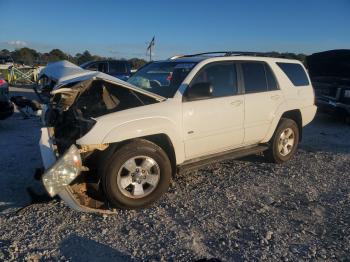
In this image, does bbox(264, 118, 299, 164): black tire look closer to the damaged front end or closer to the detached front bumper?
the damaged front end

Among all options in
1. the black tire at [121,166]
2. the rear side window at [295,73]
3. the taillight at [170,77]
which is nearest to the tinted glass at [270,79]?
the rear side window at [295,73]

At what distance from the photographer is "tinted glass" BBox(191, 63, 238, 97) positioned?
16.6ft

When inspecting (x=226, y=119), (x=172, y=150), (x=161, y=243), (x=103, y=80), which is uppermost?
(x=103, y=80)

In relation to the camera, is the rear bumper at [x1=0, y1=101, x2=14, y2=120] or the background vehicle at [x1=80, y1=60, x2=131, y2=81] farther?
the background vehicle at [x1=80, y1=60, x2=131, y2=81]

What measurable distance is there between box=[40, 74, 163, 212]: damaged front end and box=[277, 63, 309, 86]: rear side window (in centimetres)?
278

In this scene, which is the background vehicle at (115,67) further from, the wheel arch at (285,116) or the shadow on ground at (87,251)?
the shadow on ground at (87,251)

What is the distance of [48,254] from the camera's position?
11.0 ft

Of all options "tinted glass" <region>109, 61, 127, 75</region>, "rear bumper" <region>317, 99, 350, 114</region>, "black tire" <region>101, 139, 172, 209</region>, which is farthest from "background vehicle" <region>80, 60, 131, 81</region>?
"black tire" <region>101, 139, 172, 209</region>

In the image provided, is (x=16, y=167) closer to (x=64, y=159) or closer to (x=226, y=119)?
(x=64, y=159)

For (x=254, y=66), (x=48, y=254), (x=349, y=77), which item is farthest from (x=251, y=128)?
(x=349, y=77)

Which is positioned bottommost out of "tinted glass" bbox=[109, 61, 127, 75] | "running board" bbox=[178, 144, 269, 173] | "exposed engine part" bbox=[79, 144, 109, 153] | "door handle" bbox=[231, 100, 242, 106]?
"running board" bbox=[178, 144, 269, 173]

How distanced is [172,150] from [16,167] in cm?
269

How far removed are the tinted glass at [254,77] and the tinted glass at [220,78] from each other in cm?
23

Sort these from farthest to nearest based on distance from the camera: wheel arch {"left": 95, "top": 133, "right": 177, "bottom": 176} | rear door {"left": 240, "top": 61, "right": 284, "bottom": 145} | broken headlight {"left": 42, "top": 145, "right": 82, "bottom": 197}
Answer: rear door {"left": 240, "top": 61, "right": 284, "bottom": 145}
wheel arch {"left": 95, "top": 133, "right": 177, "bottom": 176}
broken headlight {"left": 42, "top": 145, "right": 82, "bottom": 197}
